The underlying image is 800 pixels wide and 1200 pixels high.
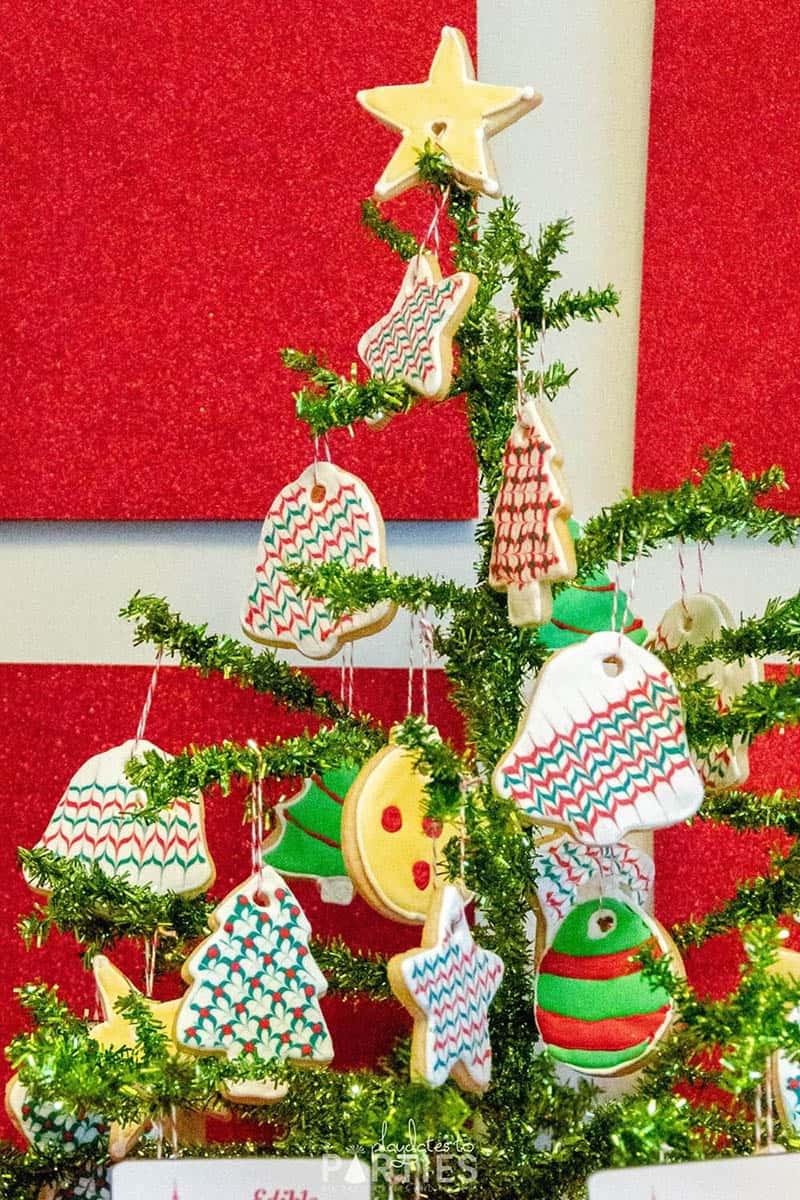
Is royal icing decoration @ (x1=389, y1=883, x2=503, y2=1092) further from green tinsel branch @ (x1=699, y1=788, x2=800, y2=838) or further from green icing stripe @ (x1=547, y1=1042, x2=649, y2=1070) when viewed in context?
green tinsel branch @ (x1=699, y1=788, x2=800, y2=838)

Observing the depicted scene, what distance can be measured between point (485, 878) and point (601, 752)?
11cm

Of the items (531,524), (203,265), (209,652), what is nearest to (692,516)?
A: (531,524)

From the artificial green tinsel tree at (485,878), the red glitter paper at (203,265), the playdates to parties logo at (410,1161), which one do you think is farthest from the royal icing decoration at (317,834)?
the red glitter paper at (203,265)

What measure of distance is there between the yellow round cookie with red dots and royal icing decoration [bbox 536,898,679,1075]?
76 mm

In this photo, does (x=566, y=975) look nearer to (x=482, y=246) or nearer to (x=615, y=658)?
(x=615, y=658)

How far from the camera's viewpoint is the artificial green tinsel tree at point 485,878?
54cm

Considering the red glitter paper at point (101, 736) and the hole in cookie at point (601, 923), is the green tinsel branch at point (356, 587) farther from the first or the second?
the red glitter paper at point (101, 736)

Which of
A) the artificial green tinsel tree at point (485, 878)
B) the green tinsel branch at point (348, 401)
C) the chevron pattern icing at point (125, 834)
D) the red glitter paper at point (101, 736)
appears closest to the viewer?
the artificial green tinsel tree at point (485, 878)

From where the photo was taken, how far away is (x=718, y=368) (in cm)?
100

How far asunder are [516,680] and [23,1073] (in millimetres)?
318

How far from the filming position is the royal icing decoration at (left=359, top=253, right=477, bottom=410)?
64cm

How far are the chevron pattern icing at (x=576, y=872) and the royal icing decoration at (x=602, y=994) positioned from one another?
2cm

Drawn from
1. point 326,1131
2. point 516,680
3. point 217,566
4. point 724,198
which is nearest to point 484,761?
point 516,680

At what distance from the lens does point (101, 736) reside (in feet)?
3.29
